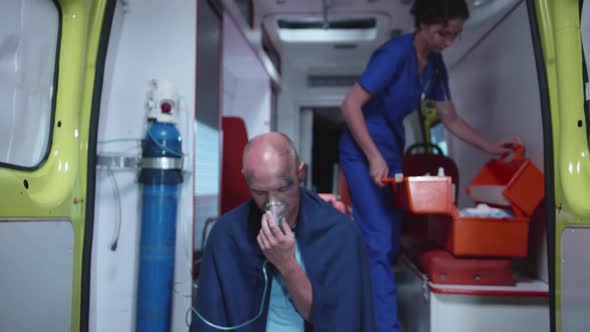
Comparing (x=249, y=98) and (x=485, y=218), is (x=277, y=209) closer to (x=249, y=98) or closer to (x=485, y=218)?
(x=485, y=218)

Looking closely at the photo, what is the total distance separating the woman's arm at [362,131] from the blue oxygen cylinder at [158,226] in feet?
2.79

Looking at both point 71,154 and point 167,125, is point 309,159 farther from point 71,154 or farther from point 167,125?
point 71,154

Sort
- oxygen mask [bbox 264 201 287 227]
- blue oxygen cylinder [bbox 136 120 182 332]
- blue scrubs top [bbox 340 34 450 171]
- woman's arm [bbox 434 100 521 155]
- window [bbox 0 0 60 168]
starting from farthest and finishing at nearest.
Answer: woman's arm [bbox 434 100 521 155], blue scrubs top [bbox 340 34 450 171], blue oxygen cylinder [bbox 136 120 182 332], oxygen mask [bbox 264 201 287 227], window [bbox 0 0 60 168]

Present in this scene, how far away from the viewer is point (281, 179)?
4.33 feet

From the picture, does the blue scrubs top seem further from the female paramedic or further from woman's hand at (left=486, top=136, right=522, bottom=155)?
woman's hand at (left=486, top=136, right=522, bottom=155)

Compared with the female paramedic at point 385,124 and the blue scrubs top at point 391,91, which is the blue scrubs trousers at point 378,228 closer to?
the female paramedic at point 385,124

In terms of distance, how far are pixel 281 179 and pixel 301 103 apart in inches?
155

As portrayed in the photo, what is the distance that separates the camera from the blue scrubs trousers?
79.1 inches

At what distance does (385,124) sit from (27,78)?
1.64 meters

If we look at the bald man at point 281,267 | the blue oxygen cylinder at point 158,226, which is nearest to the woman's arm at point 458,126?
the bald man at point 281,267

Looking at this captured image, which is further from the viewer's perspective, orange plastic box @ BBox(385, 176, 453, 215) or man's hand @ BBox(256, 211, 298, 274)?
orange plastic box @ BBox(385, 176, 453, 215)

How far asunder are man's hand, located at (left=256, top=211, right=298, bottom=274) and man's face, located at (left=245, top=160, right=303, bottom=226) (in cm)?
10

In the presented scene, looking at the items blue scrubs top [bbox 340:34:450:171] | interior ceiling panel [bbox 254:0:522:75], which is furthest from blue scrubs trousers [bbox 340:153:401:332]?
interior ceiling panel [bbox 254:0:522:75]

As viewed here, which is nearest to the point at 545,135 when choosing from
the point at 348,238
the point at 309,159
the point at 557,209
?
the point at 557,209
